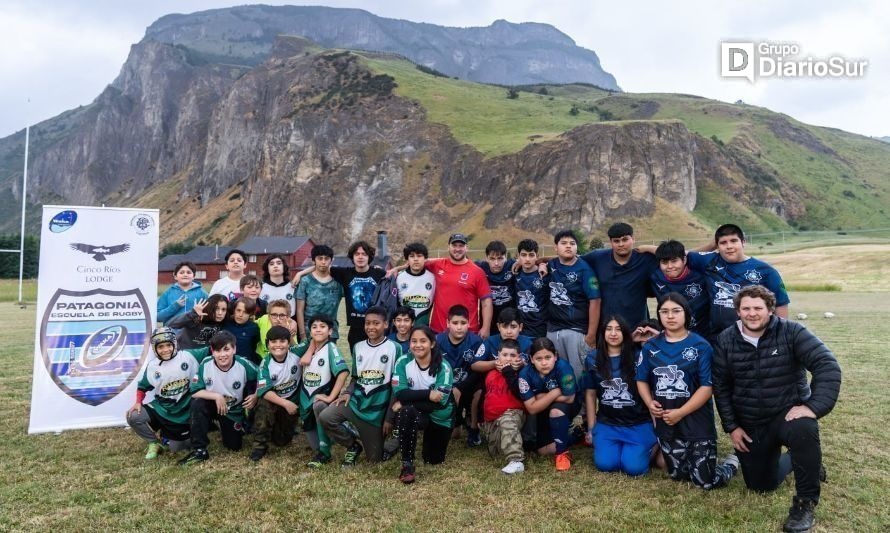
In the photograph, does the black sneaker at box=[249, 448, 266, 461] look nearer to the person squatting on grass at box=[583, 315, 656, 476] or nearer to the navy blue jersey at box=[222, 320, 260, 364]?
the navy blue jersey at box=[222, 320, 260, 364]

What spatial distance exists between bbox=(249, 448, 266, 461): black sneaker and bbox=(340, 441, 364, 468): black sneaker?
0.84 m

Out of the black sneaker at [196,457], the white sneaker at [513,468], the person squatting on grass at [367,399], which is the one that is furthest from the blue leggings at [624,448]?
the black sneaker at [196,457]

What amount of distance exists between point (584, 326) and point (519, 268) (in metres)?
1.03

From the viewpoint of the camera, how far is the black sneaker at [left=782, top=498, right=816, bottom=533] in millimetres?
3822

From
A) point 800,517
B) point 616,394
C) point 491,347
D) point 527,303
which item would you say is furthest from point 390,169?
point 800,517

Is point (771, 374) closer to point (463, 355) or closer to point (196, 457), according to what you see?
point (463, 355)

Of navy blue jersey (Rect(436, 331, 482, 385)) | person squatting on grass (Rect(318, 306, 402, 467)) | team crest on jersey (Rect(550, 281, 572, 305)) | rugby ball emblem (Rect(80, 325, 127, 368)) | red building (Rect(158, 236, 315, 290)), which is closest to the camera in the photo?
person squatting on grass (Rect(318, 306, 402, 467))

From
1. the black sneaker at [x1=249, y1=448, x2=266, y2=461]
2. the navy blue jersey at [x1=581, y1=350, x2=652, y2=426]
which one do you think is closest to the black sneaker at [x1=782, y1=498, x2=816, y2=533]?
the navy blue jersey at [x1=581, y1=350, x2=652, y2=426]

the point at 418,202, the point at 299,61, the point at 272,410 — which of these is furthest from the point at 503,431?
the point at 299,61

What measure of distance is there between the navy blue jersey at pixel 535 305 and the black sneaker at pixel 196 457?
145 inches

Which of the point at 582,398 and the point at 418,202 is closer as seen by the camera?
the point at 582,398

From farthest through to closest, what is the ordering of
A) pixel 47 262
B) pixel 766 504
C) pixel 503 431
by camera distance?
pixel 47 262 < pixel 503 431 < pixel 766 504

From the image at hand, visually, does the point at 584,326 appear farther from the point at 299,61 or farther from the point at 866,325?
the point at 299,61

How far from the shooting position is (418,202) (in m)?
67.4
